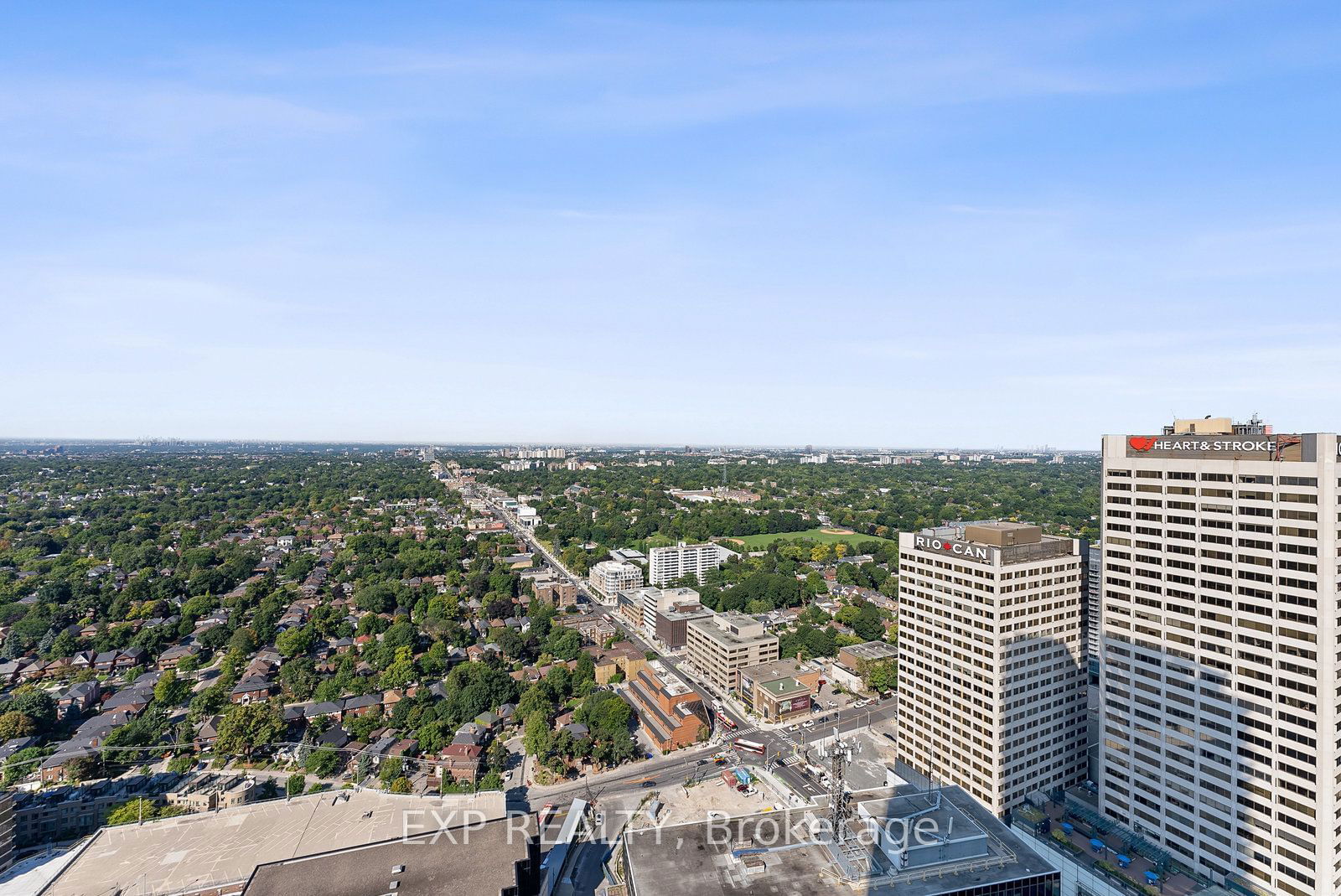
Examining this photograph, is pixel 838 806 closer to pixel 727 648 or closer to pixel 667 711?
pixel 667 711

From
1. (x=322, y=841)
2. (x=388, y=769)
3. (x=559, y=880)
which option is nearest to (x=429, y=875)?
(x=322, y=841)

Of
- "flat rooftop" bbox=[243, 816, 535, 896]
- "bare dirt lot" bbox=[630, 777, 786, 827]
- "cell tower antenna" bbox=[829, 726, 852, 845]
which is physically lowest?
"bare dirt lot" bbox=[630, 777, 786, 827]

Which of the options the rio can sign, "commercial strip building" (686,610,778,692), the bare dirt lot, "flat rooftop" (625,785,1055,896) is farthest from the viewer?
"commercial strip building" (686,610,778,692)

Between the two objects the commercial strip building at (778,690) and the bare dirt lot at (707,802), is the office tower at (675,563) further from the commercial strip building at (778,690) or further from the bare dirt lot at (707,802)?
the bare dirt lot at (707,802)

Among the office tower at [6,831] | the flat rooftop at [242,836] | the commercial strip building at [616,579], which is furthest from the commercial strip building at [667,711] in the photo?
the office tower at [6,831]

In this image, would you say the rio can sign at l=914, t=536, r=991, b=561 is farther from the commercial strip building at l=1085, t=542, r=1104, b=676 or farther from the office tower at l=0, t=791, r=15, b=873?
the office tower at l=0, t=791, r=15, b=873

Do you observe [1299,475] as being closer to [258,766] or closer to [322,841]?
[322,841]

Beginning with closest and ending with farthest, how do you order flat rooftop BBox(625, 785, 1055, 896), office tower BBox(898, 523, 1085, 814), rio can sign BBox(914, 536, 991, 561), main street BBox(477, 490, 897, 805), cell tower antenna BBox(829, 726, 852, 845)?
1. flat rooftop BBox(625, 785, 1055, 896)
2. cell tower antenna BBox(829, 726, 852, 845)
3. office tower BBox(898, 523, 1085, 814)
4. rio can sign BBox(914, 536, 991, 561)
5. main street BBox(477, 490, 897, 805)

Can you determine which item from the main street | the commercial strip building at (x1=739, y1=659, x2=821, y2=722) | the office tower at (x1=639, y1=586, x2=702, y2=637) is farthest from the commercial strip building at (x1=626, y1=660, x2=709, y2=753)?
the office tower at (x1=639, y1=586, x2=702, y2=637)
